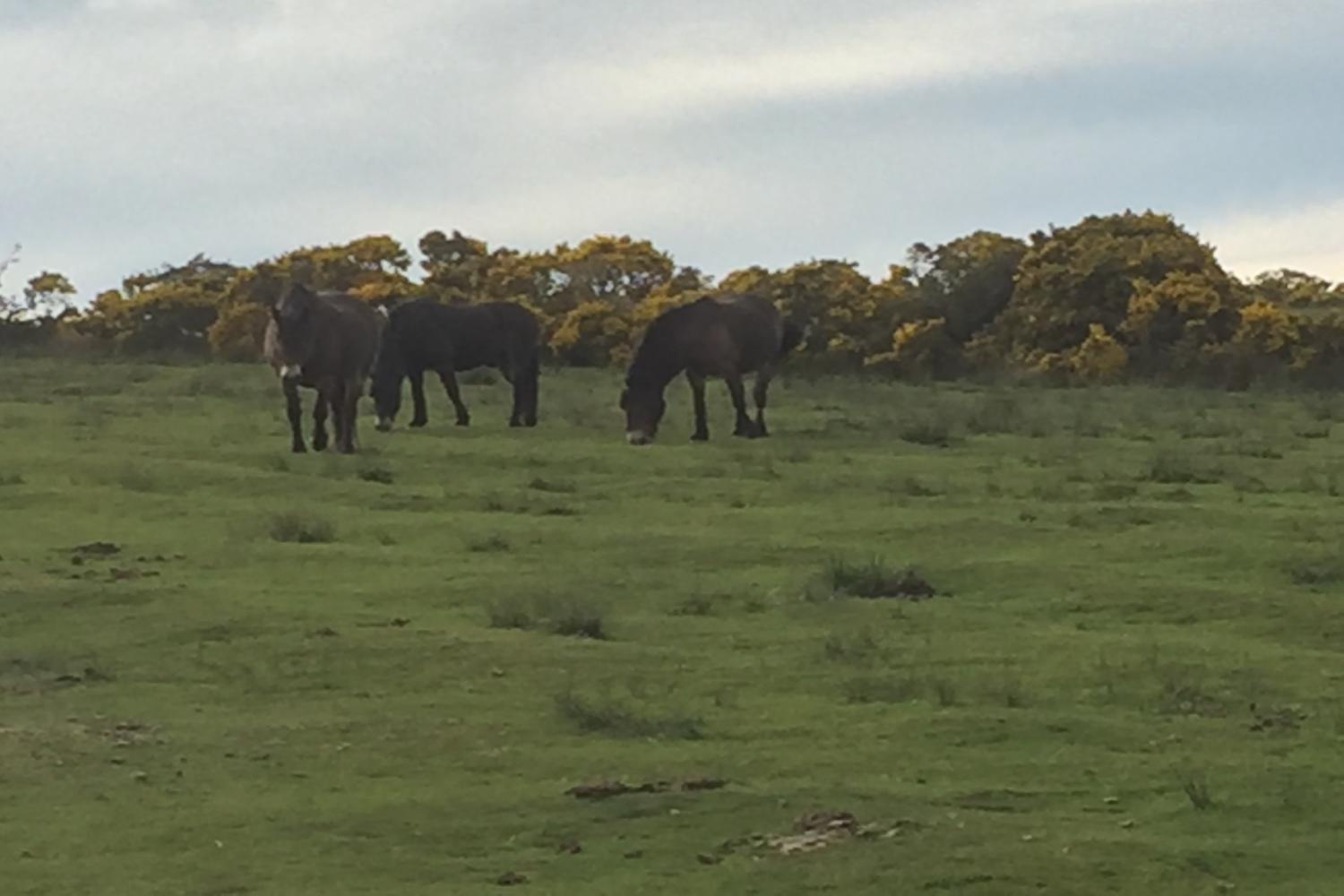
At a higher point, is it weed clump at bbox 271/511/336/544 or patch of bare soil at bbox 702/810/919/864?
weed clump at bbox 271/511/336/544

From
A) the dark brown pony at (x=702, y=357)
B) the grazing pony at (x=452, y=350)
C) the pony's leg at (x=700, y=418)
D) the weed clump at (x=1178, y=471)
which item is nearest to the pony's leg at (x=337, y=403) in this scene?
the grazing pony at (x=452, y=350)

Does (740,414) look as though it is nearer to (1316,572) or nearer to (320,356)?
(320,356)

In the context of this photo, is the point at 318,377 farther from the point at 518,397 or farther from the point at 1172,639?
the point at 1172,639

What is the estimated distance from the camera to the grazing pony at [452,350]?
22.2m

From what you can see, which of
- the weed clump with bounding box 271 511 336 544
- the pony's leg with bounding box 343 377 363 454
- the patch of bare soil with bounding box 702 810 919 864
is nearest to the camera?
the patch of bare soil with bounding box 702 810 919 864

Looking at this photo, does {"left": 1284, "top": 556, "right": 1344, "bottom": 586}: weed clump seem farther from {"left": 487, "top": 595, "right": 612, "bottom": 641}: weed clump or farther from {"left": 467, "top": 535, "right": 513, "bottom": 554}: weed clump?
{"left": 467, "top": 535, "right": 513, "bottom": 554}: weed clump

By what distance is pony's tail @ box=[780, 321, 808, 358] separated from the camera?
22922mm

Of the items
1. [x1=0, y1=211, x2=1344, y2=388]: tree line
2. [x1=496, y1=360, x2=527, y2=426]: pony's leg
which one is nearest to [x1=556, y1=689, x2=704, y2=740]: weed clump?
[x1=496, y1=360, x2=527, y2=426]: pony's leg

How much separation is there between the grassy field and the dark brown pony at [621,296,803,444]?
11.5 ft

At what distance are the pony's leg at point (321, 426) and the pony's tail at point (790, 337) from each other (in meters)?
6.27

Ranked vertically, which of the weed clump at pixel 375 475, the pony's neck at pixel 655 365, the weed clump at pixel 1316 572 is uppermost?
the pony's neck at pixel 655 365

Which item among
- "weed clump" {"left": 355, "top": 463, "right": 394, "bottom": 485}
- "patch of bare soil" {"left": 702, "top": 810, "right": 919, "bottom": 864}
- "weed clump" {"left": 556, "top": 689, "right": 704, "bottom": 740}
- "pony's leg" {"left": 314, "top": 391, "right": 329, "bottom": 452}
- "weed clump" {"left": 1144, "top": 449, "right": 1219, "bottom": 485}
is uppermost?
"pony's leg" {"left": 314, "top": 391, "right": 329, "bottom": 452}

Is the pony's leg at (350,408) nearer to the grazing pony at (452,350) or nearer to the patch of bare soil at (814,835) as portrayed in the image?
the grazing pony at (452,350)

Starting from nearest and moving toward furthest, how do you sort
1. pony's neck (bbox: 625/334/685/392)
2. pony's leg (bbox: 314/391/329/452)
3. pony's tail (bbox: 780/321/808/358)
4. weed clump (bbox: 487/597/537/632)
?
1. weed clump (bbox: 487/597/537/632)
2. pony's leg (bbox: 314/391/329/452)
3. pony's neck (bbox: 625/334/685/392)
4. pony's tail (bbox: 780/321/808/358)
